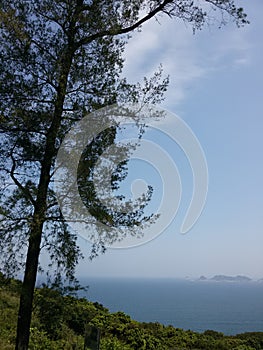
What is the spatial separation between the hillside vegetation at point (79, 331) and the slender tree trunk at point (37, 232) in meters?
0.22

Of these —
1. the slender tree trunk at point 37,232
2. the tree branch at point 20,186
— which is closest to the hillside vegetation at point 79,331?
the slender tree trunk at point 37,232

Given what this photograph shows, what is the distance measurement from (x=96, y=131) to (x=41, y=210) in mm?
1669

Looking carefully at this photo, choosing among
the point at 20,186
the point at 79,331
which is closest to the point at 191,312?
the point at 79,331

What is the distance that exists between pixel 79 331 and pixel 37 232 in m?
5.13

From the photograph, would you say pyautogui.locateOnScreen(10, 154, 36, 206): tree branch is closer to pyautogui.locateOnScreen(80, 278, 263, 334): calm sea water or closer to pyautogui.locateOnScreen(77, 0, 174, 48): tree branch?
pyautogui.locateOnScreen(80, 278, 263, 334): calm sea water

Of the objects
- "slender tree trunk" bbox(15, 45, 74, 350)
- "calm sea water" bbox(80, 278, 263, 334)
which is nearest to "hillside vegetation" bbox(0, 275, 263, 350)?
"slender tree trunk" bbox(15, 45, 74, 350)

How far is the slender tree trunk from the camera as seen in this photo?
7.16 m

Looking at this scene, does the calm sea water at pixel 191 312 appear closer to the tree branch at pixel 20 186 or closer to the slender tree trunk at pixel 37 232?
the slender tree trunk at pixel 37 232

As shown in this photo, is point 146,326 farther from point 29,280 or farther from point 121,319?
point 29,280

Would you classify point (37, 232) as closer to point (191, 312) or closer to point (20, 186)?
point (20, 186)

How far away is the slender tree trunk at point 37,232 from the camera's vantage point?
716 cm

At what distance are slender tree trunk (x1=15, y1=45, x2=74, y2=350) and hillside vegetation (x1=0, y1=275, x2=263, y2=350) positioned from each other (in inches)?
8.8

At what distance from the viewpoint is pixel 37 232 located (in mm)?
6992

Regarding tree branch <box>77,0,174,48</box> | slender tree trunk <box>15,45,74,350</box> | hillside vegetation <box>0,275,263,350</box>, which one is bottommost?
hillside vegetation <box>0,275,263,350</box>
